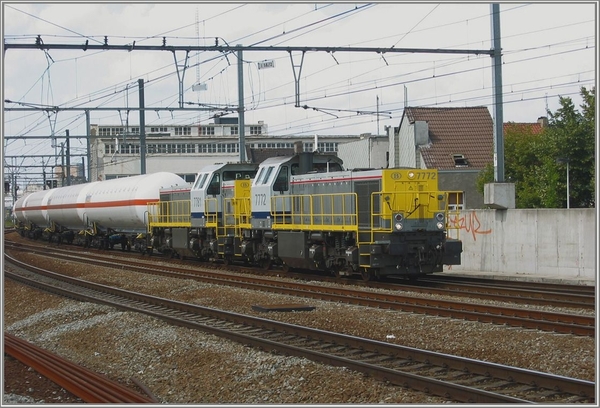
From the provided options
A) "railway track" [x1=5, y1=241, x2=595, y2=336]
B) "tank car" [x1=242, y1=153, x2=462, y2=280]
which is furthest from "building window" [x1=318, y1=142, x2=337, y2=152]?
"tank car" [x1=242, y1=153, x2=462, y2=280]

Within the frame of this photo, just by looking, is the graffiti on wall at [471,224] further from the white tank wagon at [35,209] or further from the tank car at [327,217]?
the white tank wagon at [35,209]

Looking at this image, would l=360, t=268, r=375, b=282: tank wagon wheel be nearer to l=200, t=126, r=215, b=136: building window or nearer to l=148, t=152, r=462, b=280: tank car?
l=148, t=152, r=462, b=280: tank car

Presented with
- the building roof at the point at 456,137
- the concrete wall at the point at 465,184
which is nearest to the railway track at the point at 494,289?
the concrete wall at the point at 465,184

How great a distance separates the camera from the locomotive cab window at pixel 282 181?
22828 mm

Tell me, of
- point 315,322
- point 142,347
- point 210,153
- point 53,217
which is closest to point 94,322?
point 142,347

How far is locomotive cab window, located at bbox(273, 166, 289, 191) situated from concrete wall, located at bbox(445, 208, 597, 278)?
5232mm

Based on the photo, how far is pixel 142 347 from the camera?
1222 centimetres

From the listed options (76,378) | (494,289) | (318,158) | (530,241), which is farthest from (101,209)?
(76,378)

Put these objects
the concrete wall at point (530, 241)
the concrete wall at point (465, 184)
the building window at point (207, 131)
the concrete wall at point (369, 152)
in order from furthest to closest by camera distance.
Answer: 1. the building window at point (207, 131)
2. the concrete wall at point (369, 152)
3. the concrete wall at point (465, 184)
4. the concrete wall at point (530, 241)

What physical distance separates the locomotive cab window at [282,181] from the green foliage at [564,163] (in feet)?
58.4

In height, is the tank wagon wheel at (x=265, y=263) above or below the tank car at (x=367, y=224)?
below

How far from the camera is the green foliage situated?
36875 mm

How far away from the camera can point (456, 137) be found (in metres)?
46.7

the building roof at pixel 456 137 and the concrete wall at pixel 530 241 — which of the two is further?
the building roof at pixel 456 137
